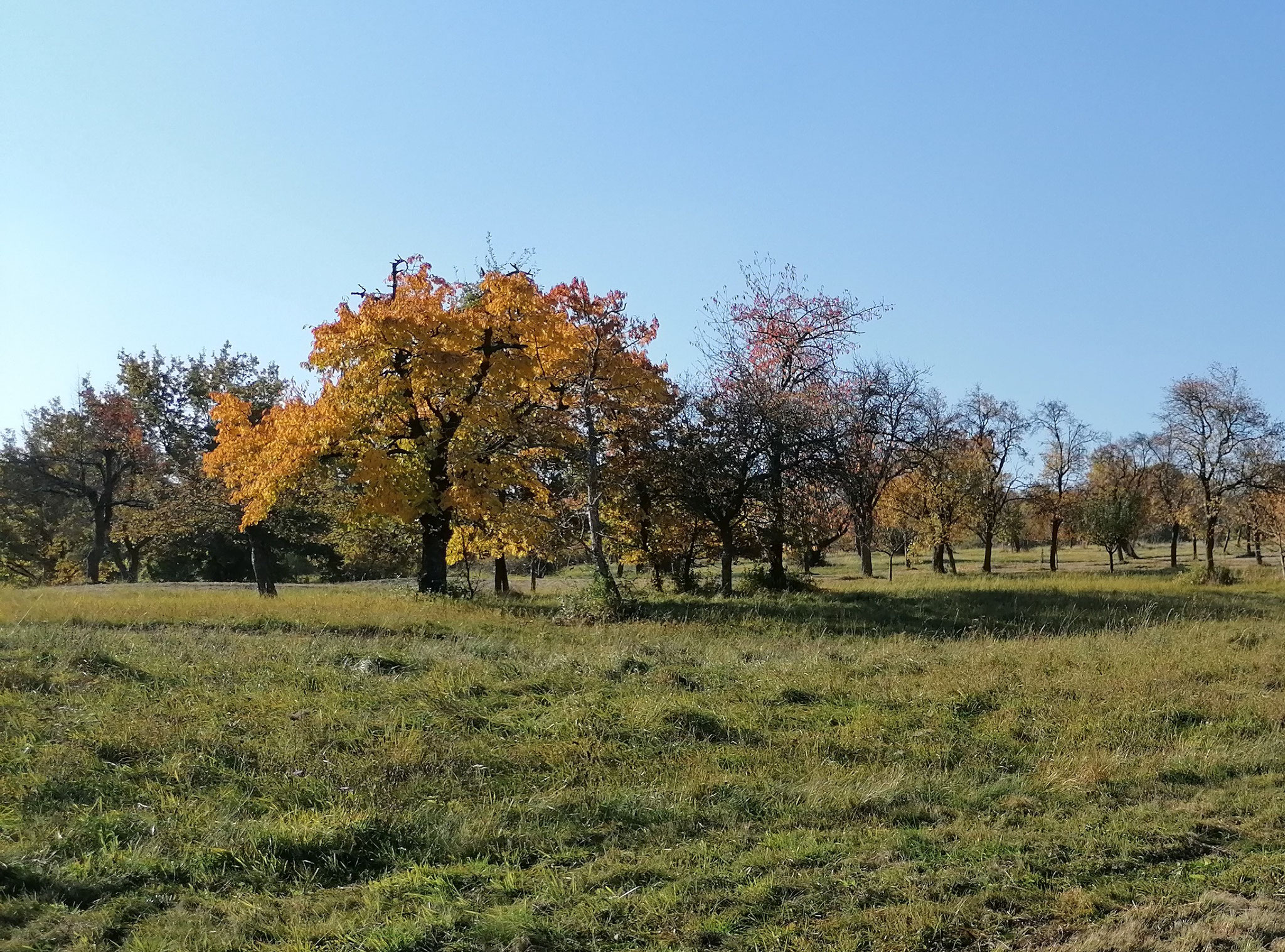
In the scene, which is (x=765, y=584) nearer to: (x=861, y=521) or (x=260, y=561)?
(x=861, y=521)

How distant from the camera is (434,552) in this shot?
24.8 metres

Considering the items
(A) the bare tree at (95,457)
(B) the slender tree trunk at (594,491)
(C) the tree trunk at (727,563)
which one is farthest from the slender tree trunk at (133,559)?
(C) the tree trunk at (727,563)

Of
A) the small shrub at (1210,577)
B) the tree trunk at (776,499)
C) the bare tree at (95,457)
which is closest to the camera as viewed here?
the tree trunk at (776,499)

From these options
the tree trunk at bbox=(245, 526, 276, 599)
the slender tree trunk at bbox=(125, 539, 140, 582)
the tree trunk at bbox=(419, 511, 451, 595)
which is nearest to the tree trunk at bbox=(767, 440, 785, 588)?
the tree trunk at bbox=(419, 511, 451, 595)

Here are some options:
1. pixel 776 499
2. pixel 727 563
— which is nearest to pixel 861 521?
pixel 776 499

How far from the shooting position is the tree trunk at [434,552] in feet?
80.7

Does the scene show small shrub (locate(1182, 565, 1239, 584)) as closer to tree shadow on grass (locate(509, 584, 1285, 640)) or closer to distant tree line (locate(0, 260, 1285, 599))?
distant tree line (locate(0, 260, 1285, 599))

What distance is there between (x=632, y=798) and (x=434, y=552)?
1897 cm

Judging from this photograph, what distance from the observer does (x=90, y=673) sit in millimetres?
10398

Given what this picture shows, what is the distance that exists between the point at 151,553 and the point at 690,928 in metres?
52.1

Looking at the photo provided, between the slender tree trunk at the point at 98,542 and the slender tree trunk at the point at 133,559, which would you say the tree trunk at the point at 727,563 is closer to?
the slender tree trunk at the point at 98,542

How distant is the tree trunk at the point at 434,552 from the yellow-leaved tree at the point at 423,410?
0.11ft

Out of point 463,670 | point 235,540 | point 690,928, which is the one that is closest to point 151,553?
point 235,540

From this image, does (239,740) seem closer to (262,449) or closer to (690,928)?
(690,928)
